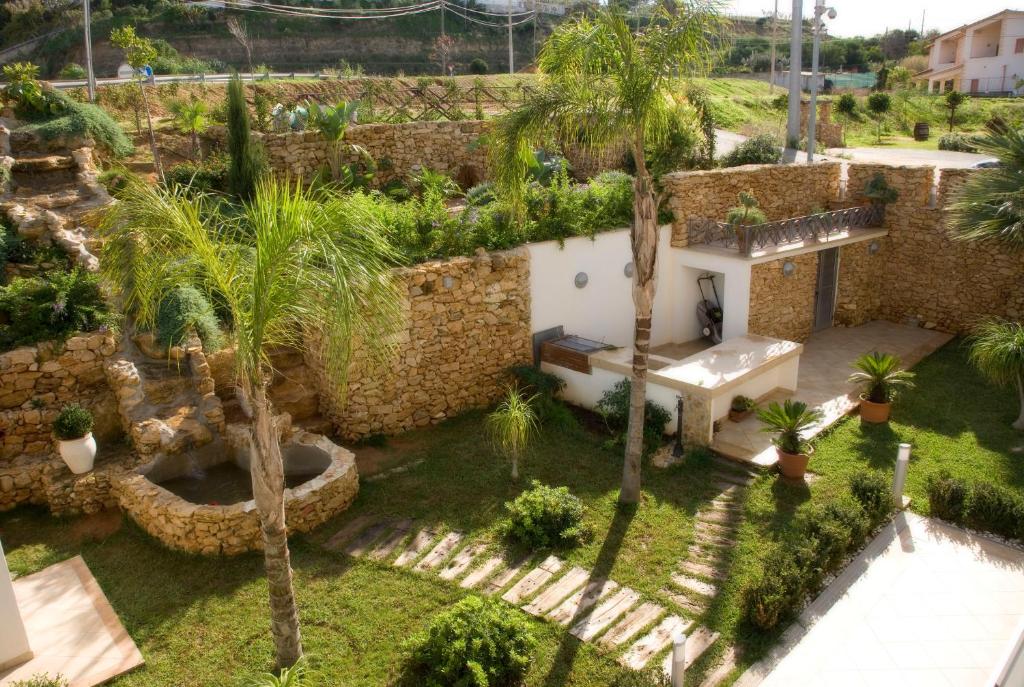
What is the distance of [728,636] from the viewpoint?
7.57 meters

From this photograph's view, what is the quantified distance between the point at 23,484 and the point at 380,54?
165 ft

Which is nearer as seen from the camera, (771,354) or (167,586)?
(167,586)

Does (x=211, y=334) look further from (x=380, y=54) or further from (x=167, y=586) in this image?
(x=380, y=54)

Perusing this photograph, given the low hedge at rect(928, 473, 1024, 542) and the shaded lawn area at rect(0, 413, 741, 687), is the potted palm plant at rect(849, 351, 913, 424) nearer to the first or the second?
the low hedge at rect(928, 473, 1024, 542)

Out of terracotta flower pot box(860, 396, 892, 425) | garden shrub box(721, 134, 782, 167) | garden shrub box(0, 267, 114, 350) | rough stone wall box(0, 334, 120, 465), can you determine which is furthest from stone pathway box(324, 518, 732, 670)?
garden shrub box(721, 134, 782, 167)

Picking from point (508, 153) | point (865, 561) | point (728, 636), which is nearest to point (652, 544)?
point (728, 636)

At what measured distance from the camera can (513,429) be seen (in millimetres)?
10508

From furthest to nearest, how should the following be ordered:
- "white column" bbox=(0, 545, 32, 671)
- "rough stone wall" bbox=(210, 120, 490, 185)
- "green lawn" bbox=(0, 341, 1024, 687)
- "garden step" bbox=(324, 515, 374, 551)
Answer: "rough stone wall" bbox=(210, 120, 490, 185) → "garden step" bbox=(324, 515, 374, 551) → "green lawn" bbox=(0, 341, 1024, 687) → "white column" bbox=(0, 545, 32, 671)

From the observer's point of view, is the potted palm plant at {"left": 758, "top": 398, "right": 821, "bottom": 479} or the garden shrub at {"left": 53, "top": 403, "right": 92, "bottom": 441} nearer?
the garden shrub at {"left": 53, "top": 403, "right": 92, "bottom": 441}

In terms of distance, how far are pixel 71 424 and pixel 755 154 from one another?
16.0 metres

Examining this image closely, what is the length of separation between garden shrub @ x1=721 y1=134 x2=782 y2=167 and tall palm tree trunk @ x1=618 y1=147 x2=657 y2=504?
34.3ft

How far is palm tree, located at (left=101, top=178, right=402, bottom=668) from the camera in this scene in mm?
5711

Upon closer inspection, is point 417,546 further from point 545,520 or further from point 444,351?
point 444,351

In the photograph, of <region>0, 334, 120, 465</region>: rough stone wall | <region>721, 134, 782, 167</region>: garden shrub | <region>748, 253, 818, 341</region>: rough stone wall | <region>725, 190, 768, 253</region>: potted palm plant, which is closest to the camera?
<region>0, 334, 120, 465</region>: rough stone wall
